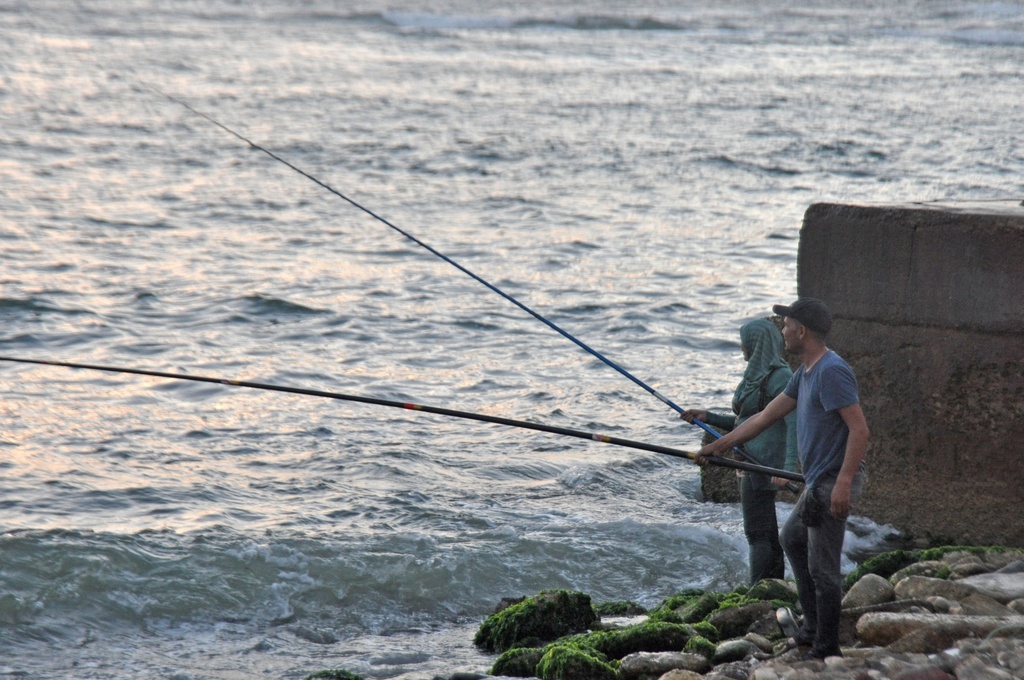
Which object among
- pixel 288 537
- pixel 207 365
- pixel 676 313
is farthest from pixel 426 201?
pixel 288 537

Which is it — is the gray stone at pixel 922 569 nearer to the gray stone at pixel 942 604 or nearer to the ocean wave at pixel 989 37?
the gray stone at pixel 942 604

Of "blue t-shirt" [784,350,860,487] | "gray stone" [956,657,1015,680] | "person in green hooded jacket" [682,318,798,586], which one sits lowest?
"gray stone" [956,657,1015,680]

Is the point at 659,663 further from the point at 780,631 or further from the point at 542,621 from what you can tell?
the point at 542,621

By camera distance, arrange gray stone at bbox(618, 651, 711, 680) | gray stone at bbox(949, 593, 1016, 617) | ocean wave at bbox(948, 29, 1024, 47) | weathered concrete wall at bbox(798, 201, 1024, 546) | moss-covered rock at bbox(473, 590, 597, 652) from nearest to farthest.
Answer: gray stone at bbox(949, 593, 1016, 617), gray stone at bbox(618, 651, 711, 680), moss-covered rock at bbox(473, 590, 597, 652), weathered concrete wall at bbox(798, 201, 1024, 546), ocean wave at bbox(948, 29, 1024, 47)

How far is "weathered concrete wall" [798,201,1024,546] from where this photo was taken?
5.70 m

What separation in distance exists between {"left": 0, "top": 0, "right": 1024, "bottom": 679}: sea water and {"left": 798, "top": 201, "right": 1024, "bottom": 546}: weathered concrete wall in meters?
0.40

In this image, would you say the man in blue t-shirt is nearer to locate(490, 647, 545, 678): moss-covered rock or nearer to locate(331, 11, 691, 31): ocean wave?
locate(490, 647, 545, 678): moss-covered rock

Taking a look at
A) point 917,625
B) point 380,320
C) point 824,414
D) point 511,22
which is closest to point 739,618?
point 917,625

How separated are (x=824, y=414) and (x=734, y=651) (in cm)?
101

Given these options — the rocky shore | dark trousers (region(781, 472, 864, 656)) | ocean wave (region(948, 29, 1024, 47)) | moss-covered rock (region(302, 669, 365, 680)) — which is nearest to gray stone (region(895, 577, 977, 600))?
the rocky shore

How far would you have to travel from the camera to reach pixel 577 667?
4.61 meters

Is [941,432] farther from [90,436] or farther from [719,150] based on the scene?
[719,150]

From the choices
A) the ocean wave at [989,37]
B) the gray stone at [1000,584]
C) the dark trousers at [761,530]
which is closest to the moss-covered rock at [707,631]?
the dark trousers at [761,530]

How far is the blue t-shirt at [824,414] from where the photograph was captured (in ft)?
13.0
